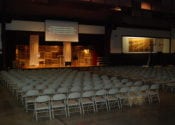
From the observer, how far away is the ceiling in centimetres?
1384

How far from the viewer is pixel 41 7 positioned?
1884 cm

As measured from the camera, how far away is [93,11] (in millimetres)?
20047

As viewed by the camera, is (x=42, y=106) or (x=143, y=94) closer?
(x=42, y=106)

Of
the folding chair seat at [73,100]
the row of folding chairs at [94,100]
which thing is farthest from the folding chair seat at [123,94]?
the folding chair seat at [73,100]

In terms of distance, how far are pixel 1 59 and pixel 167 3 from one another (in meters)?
12.3

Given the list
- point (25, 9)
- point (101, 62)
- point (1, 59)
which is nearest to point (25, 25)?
point (25, 9)

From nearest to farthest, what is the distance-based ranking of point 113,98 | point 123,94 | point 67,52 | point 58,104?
point 58,104 < point 113,98 < point 123,94 < point 67,52

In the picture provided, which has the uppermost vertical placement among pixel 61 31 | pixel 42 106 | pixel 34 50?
pixel 61 31

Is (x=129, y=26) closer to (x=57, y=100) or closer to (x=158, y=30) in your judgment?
(x=158, y=30)

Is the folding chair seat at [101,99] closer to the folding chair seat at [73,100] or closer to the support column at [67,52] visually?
the folding chair seat at [73,100]

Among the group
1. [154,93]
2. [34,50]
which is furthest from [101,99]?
[34,50]

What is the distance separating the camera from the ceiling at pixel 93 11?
13.8 m

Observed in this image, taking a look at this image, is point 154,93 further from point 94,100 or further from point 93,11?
point 93,11

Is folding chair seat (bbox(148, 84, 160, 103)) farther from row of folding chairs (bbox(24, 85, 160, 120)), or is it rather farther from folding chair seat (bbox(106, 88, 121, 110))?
folding chair seat (bbox(106, 88, 121, 110))
